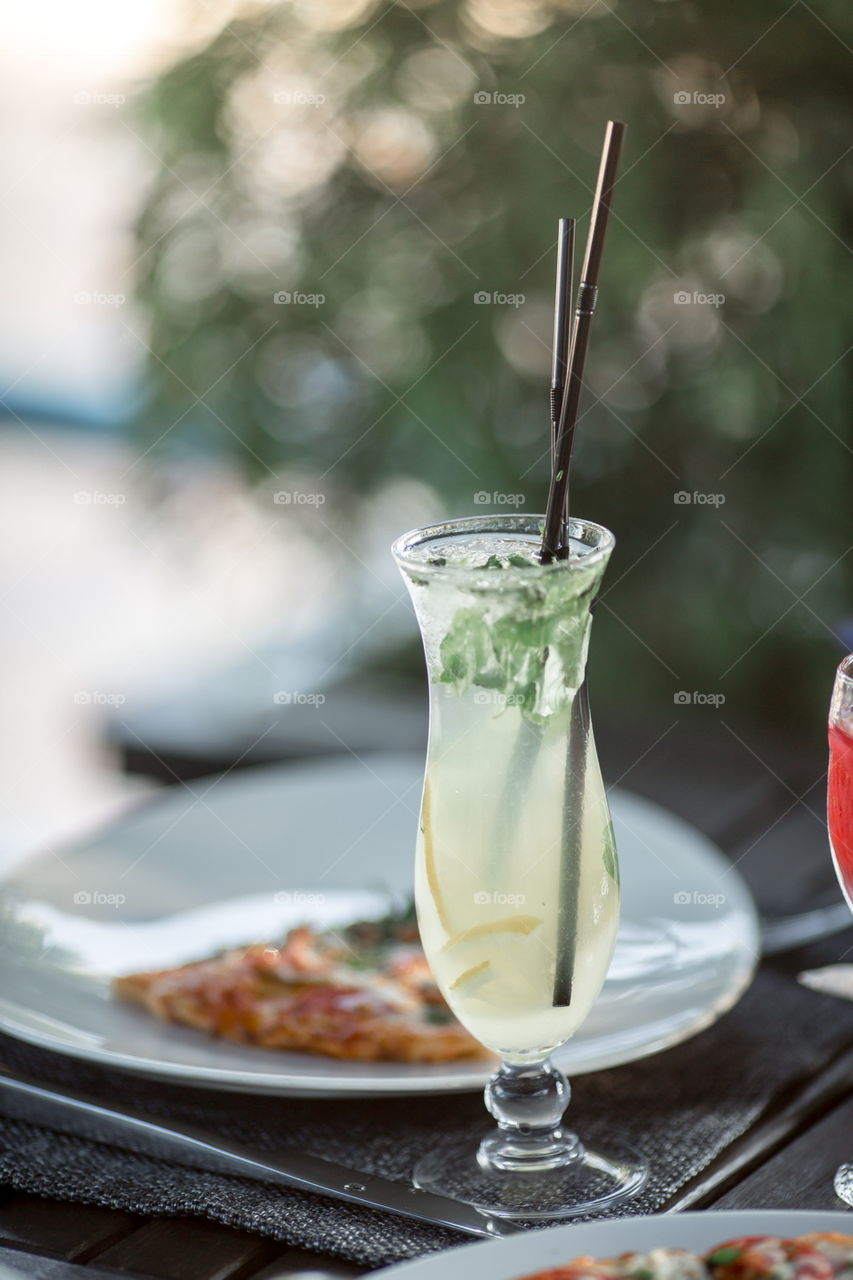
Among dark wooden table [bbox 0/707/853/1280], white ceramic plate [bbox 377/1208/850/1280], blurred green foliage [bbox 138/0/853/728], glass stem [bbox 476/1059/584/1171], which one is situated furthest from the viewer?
blurred green foliage [bbox 138/0/853/728]

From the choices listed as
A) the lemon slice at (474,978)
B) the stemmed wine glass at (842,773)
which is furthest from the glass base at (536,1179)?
the stemmed wine glass at (842,773)

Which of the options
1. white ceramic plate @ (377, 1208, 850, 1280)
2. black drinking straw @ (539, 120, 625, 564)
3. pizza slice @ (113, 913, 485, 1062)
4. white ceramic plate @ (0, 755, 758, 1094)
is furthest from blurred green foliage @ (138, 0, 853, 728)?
white ceramic plate @ (377, 1208, 850, 1280)

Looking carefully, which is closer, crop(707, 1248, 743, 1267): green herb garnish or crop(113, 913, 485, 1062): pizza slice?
crop(707, 1248, 743, 1267): green herb garnish

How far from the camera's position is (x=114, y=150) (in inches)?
83.8

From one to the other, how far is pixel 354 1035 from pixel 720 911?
312mm

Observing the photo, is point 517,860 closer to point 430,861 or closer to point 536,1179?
point 430,861

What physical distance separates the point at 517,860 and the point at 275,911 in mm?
382

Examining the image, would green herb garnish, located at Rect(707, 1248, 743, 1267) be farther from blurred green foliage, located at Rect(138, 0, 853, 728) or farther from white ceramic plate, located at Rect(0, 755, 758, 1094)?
blurred green foliage, located at Rect(138, 0, 853, 728)

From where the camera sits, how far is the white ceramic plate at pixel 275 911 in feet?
2.89

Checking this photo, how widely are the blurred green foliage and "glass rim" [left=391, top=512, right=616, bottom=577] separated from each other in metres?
1.18

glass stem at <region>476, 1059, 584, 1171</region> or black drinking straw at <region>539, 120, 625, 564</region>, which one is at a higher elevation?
black drinking straw at <region>539, 120, 625, 564</region>

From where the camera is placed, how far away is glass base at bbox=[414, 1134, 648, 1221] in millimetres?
768

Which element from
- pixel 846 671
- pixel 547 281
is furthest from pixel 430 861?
pixel 547 281

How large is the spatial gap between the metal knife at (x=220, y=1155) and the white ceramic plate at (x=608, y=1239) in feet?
0.36
